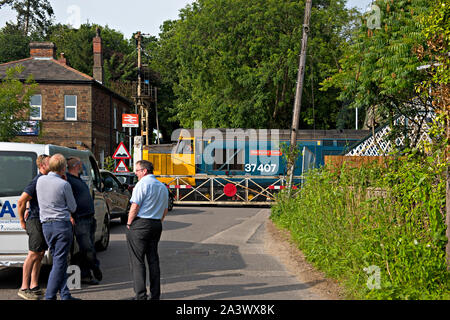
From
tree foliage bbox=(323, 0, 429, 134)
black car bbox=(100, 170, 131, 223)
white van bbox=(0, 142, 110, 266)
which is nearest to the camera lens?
white van bbox=(0, 142, 110, 266)

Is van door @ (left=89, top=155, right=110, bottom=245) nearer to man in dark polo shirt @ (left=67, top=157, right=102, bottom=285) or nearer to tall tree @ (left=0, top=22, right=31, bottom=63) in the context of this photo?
man in dark polo shirt @ (left=67, top=157, right=102, bottom=285)

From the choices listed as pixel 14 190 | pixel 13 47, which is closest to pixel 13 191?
pixel 14 190

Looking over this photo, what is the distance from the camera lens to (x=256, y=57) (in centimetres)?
3412

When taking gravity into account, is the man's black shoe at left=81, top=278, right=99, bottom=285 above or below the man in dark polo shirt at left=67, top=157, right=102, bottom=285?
below

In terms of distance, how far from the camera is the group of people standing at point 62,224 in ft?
21.2

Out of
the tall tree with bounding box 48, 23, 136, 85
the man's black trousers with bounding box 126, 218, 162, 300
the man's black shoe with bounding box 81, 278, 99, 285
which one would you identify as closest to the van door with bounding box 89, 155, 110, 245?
the man's black shoe with bounding box 81, 278, 99, 285

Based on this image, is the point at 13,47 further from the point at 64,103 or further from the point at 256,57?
the point at 256,57

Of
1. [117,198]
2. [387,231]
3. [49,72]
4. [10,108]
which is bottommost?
[117,198]

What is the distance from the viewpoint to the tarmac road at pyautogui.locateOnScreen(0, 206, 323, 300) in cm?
727

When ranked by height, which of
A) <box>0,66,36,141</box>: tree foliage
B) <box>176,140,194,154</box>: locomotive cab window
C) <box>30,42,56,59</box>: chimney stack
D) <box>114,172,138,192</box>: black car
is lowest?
<box>114,172,138,192</box>: black car

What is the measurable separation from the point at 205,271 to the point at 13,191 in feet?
10.8

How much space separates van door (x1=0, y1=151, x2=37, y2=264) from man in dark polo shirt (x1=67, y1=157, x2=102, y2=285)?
2.04 ft

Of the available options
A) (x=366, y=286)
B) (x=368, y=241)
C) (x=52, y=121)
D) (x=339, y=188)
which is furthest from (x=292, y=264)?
(x=52, y=121)

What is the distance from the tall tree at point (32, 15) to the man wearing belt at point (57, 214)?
6145 cm
